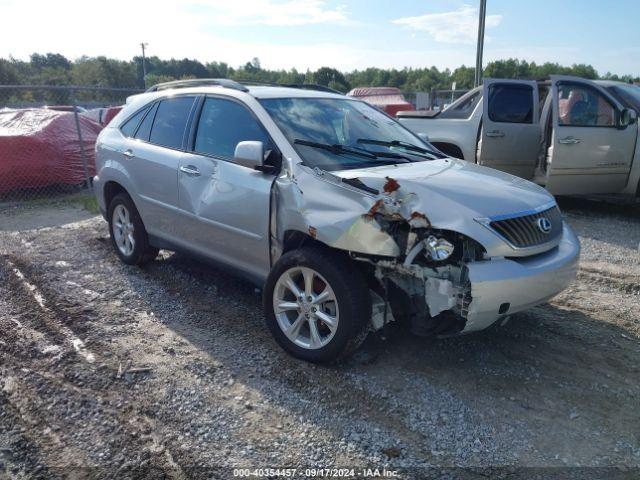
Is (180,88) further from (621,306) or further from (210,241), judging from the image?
(621,306)

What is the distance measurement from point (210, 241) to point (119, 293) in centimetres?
124

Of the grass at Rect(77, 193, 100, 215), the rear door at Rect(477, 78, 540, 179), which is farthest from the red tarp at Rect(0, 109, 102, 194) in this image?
the rear door at Rect(477, 78, 540, 179)

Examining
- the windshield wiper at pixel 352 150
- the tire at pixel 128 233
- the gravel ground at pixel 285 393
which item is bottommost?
the gravel ground at pixel 285 393

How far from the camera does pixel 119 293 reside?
5074 mm

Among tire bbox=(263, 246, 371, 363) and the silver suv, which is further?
tire bbox=(263, 246, 371, 363)

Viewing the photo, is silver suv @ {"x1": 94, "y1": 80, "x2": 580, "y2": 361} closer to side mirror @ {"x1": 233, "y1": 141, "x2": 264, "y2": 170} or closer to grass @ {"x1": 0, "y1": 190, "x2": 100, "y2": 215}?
side mirror @ {"x1": 233, "y1": 141, "x2": 264, "y2": 170}

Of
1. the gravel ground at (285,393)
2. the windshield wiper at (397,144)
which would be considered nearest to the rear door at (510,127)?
the gravel ground at (285,393)

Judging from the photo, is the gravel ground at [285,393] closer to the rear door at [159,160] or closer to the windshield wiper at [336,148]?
the rear door at [159,160]

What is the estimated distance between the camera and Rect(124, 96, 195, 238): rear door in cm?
480

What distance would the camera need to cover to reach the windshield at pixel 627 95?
8.08m

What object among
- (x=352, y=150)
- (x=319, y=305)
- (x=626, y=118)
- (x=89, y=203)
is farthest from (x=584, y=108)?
(x=89, y=203)

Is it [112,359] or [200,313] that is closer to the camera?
[112,359]

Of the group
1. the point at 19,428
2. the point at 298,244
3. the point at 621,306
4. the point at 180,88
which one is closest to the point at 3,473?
the point at 19,428

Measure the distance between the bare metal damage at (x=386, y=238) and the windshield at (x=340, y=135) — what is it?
0.34 meters
